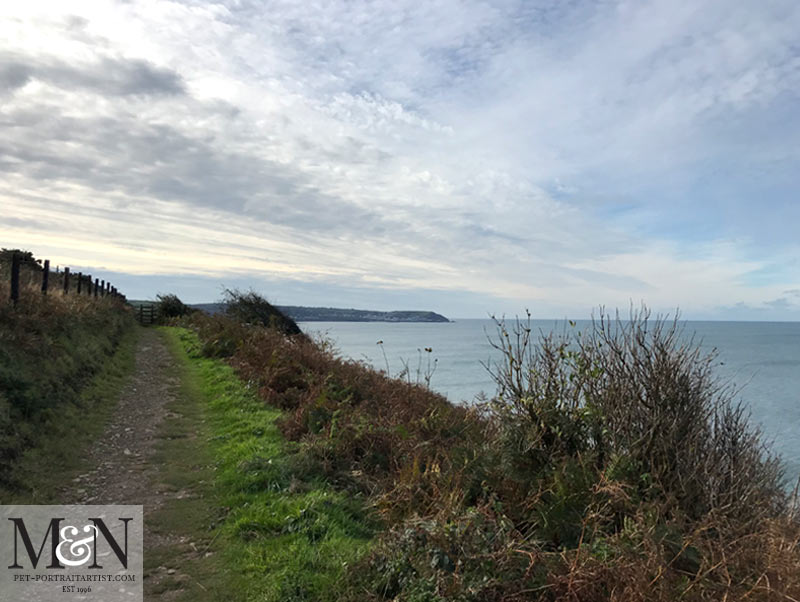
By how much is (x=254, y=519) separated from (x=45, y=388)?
5772 mm

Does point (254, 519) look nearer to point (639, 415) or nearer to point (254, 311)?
point (639, 415)

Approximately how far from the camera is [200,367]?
1711 centimetres

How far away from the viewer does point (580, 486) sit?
5.64 m

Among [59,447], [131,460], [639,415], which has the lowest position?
[131,460]

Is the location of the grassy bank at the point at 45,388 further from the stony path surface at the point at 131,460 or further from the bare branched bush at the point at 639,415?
the bare branched bush at the point at 639,415

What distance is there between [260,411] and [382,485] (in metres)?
4.50

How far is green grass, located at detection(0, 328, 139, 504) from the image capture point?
6453 millimetres

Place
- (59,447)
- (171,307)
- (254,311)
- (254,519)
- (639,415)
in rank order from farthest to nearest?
(171,307), (254,311), (59,447), (639,415), (254,519)

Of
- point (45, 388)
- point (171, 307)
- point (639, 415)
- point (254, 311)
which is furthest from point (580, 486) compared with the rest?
point (171, 307)

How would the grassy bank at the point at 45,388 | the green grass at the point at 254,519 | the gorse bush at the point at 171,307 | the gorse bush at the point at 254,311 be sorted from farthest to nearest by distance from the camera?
1. the gorse bush at the point at 171,307
2. the gorse bush at the point at 254,311
3. the grassy bank at the point at 45,388
4. the green grass at the point at 254,519

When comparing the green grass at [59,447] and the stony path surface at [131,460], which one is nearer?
the green grass at [59,447]

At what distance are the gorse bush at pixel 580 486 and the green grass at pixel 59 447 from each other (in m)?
3.02

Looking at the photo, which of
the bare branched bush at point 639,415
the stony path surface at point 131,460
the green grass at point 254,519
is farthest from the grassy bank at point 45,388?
the bare branched bush at point 639,415

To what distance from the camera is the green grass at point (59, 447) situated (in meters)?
6.45
